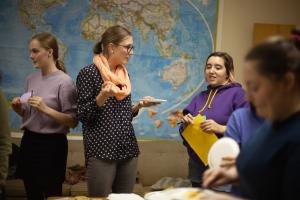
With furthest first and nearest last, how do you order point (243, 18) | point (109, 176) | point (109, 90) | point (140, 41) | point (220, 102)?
point (243, 18) → point (140, 41) → point (220, 102) → point (109, 176) → point (109, 90)

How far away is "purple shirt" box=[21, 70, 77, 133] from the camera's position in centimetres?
232

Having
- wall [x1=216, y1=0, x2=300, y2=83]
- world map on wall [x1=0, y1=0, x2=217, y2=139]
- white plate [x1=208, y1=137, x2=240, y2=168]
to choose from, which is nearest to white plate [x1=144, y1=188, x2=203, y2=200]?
white plate [x1=208, y1=137, x2=240, y2=168]

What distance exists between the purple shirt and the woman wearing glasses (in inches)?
6.5

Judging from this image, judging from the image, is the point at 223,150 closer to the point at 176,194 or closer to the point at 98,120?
the point at 176,194

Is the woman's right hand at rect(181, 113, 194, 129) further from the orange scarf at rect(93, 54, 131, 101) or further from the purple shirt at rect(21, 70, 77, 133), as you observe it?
the purple shirt at rect(21, 70, 77, 133)

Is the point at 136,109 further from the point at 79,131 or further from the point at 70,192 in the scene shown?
the point at 79,131

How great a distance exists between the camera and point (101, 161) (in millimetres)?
2178

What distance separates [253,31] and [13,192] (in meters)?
3.28

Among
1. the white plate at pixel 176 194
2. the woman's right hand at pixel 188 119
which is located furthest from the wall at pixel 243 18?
the white plate at pixel 176 194

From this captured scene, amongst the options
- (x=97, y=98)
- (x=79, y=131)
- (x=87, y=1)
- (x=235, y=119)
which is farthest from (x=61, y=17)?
(x=235, y=119)

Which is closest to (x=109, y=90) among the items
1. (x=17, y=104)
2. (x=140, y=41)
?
(x=17, y=104)

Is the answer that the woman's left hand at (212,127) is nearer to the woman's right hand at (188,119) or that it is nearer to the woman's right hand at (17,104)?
the woman's right hand at (188,119)

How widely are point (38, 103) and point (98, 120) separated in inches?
15.9

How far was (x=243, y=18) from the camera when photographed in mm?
4332
